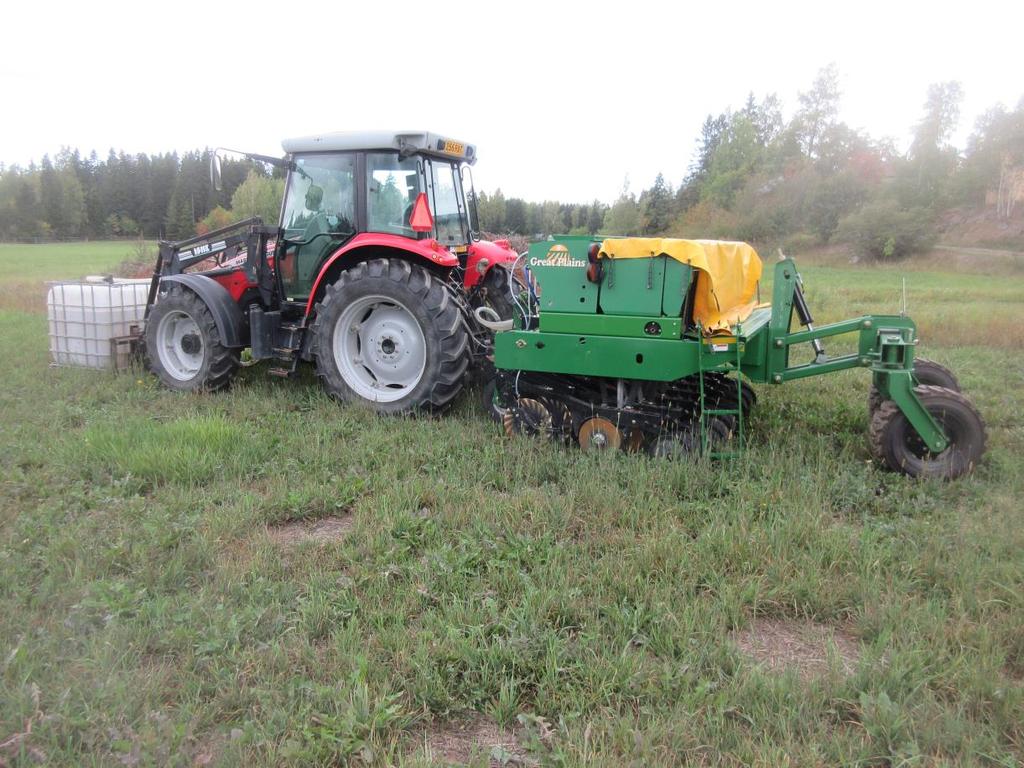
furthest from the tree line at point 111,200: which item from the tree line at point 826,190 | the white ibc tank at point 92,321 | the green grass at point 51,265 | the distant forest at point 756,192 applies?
the white ibc tank at point 92,321

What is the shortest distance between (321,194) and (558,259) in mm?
2617

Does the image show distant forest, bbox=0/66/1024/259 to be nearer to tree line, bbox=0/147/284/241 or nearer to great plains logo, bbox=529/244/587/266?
tree line, bbox=0/147/284/241

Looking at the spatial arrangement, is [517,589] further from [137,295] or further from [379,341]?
[137,295]

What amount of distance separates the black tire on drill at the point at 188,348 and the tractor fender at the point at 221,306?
70 mm

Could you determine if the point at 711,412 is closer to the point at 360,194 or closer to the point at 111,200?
the point at 360,194

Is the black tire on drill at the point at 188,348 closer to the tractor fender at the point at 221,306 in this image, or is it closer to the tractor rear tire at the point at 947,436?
the tractor fender at the point at 221,306

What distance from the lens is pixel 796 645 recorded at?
10.00 feet

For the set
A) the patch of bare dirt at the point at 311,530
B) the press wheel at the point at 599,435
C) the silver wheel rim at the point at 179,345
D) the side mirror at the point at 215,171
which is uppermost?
the side mirror at the point at 215,171

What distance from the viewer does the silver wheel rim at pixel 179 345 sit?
7.34 meters

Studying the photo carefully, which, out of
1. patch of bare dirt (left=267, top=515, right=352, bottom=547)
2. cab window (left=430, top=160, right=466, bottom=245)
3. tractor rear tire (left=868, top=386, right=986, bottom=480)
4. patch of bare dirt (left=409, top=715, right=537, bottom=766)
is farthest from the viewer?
cab window (left=430, top=160, right=466, bottom=245)

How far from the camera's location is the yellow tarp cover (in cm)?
489

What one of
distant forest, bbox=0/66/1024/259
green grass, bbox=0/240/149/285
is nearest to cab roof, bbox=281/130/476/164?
distant forest, bbox=0/66/1024/259

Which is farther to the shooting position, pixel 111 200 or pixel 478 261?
pixel 111 200

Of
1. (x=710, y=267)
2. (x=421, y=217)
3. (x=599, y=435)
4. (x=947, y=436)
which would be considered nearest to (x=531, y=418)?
(x=599, y=435)
